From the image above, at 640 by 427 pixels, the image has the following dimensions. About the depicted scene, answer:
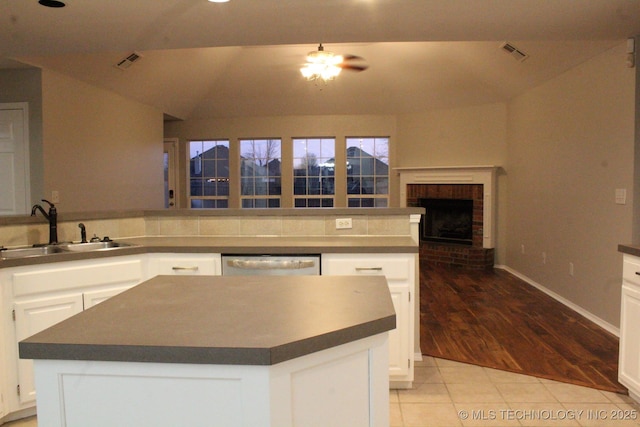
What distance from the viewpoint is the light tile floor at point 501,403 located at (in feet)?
8.15

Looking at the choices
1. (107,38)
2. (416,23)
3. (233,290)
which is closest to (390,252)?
(233,290)

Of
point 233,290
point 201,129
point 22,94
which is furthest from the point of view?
point 201,129

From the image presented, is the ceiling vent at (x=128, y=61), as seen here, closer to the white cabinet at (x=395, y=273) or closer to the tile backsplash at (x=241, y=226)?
the tile backsplash at (x=241, y=226)

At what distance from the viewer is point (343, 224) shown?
329 cm

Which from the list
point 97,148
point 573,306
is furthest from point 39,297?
point 573,306

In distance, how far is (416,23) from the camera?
3.18 metres

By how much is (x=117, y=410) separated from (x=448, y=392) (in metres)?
2.21

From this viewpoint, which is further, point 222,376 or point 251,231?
point 251,231

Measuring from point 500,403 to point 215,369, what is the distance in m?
2.16

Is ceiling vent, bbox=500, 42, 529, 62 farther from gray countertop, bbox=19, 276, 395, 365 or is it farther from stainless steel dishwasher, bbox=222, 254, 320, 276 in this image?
gray countertop, bbox=19, 276, 395, 365

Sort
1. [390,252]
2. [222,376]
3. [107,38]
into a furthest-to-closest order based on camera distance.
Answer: [107,38], [390,252], [222,376]

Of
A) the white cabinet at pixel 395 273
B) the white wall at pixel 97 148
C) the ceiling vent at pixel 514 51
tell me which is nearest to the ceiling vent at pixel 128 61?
the white wall at pixel 97 148

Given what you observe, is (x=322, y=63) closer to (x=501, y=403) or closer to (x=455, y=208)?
(x=455, y=208)

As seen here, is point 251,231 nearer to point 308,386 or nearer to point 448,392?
point 448,392
